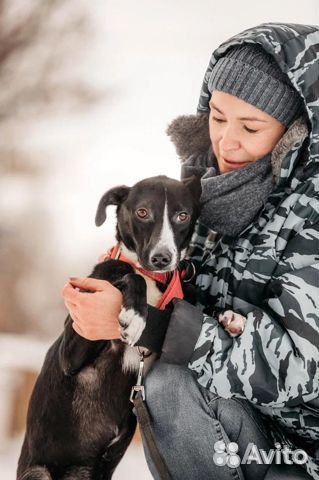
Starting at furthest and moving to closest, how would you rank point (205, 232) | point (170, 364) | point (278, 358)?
point (205, 232), point (170, 364), point (278, 358)

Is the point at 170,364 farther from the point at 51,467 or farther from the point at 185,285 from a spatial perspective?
the point at 51,467

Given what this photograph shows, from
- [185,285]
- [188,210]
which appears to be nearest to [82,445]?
[185,285]

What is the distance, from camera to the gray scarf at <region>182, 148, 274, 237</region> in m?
1.72

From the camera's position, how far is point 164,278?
5.76 ft

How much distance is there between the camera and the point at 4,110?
2.77 meters

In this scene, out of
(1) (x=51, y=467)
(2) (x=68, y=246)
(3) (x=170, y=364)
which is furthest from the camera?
(2) (x=68, y=246)

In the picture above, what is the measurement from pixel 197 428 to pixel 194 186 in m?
0.76

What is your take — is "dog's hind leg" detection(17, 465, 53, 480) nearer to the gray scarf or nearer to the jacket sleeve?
the jacket sleeve

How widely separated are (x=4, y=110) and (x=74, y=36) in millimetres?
495

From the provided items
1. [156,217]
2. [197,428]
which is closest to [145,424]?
[197,428]

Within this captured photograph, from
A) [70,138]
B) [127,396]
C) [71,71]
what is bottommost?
[127,396]

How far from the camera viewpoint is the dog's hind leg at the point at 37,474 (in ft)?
5.49

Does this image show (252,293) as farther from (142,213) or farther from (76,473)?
(76,473)

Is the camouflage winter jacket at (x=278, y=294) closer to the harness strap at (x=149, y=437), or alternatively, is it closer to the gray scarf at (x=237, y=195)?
the gray scarf at (x=237, y=195)
